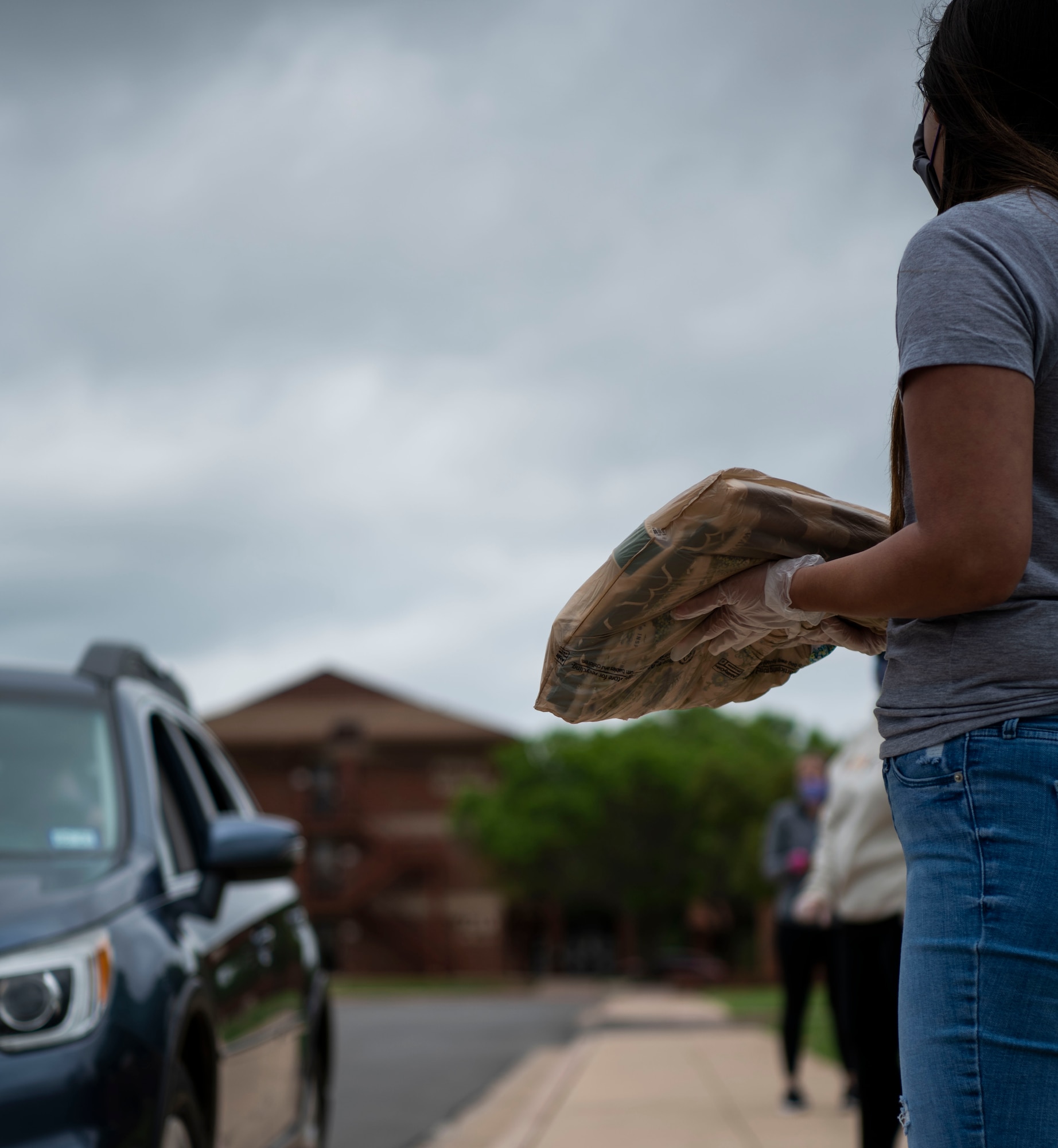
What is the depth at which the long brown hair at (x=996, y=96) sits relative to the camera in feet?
6.41

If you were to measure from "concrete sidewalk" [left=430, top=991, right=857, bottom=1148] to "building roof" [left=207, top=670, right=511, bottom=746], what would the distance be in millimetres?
38950

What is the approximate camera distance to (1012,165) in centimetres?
198

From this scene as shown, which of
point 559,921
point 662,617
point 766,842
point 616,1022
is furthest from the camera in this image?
point 559,921

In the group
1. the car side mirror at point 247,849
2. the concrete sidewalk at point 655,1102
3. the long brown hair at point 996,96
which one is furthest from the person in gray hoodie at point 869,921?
the long brown hair at point 996,96

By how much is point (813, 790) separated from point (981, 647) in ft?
23.9

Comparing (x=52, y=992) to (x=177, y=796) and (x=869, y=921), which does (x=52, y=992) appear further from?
(x=869, y=921)

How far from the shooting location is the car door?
4.03 metres

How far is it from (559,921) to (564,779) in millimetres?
7481

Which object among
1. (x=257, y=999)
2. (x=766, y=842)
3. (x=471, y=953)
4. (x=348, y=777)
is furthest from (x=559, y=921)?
(x=257, y=999)

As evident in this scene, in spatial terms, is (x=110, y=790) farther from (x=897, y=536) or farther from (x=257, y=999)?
(x=897, y=536)

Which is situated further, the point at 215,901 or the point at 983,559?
the point at 215,901

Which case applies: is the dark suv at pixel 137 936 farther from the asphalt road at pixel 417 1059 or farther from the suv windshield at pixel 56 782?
the asphalt road at pixel 417 1059

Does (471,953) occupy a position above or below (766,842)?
below

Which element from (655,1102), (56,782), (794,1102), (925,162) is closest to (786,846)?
(794,1102)
